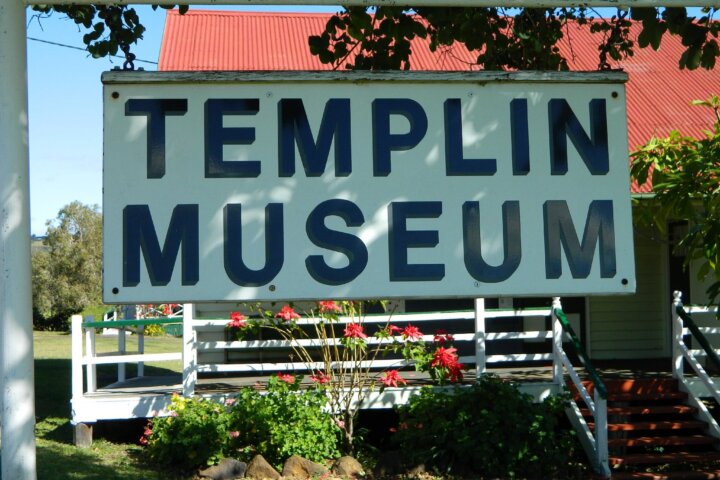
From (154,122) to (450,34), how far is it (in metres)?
3.98

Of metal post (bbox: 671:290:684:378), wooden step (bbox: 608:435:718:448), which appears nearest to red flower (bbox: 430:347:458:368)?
wooden step (bbox: 608:435:718:448)

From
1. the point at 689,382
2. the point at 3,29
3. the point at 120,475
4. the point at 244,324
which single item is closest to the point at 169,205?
the point at 3,29

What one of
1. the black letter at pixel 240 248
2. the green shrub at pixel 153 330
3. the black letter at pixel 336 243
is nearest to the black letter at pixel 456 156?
the black letter at pixel 336 243

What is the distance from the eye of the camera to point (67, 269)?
35906mm

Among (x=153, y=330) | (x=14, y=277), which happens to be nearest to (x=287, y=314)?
(x=14, y=277)

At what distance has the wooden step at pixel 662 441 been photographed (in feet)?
32.7

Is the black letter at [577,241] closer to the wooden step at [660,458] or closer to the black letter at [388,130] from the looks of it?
the black letter at [388,130]

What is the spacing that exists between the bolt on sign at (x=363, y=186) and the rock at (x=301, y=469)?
23.2 feet

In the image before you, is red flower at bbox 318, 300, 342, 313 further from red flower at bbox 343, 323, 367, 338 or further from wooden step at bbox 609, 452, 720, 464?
wooden step at bbox 609, 452, 720, 464

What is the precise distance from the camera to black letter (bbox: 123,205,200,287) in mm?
2592

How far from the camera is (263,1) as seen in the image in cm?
252

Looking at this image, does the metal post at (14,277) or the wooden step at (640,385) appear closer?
the metal post at (14,277)

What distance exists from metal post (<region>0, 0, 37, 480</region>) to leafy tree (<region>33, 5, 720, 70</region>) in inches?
106

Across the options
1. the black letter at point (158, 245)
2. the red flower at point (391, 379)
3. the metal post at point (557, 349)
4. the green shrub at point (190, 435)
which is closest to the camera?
the black letter at point (158, 245)
